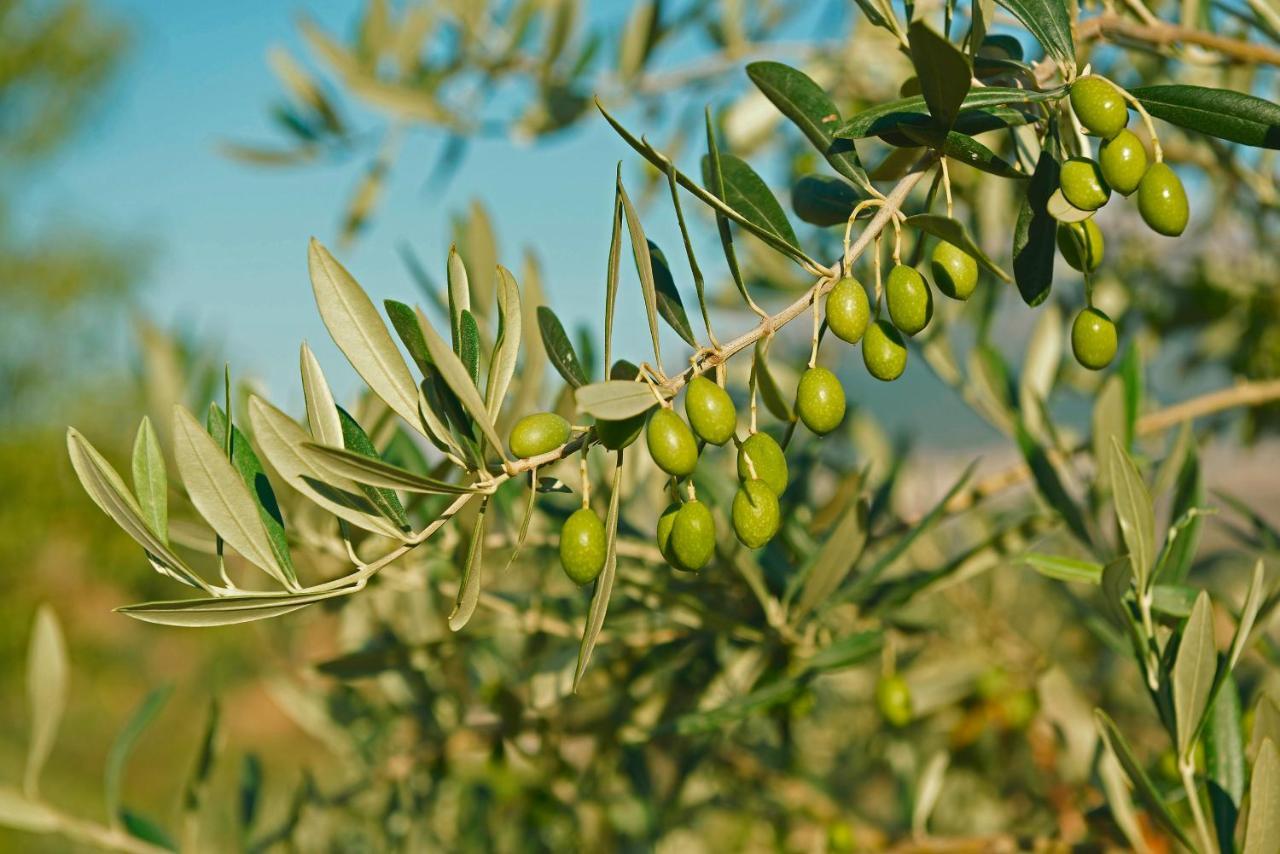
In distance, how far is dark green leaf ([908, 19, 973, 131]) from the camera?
44 centimetres

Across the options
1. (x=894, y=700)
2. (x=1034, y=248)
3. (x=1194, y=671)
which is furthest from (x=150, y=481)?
(x=894, y=700)

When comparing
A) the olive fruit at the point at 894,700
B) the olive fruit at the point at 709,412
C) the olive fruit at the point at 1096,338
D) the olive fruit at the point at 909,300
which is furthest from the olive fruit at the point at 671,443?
the olive fruit at the point at 894,700

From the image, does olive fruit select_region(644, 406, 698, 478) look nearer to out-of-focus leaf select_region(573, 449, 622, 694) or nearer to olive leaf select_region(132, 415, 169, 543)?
out-of-focus leaf select_region(573, 449, 622, 694)

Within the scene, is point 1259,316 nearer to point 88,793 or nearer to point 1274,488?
point 1274,488

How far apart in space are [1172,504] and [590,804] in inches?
33.2

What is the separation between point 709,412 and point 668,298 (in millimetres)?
102

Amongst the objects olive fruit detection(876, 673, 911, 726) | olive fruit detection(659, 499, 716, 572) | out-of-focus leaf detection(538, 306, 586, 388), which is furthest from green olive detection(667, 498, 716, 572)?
olive fruit detection(876, 673, 911, 726)

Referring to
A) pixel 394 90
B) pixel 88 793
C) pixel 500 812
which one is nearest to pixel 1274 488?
pixel 500 812

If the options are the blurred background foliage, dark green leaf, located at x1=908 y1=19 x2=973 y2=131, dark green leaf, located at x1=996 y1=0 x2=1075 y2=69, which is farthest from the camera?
the blurred background foliage

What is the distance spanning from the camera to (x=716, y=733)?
3.88 feet

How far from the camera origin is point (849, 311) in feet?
1.70

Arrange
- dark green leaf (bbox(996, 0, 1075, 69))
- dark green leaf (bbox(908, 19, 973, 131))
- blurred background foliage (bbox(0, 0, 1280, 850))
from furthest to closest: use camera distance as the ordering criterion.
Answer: blurred background foliage (bbox(0, 0, 1280, 850)) → dark green leaf (bbox(996, 0, 1075, 69)) → dark green leaf (bbox(908, 19, 973, 131))

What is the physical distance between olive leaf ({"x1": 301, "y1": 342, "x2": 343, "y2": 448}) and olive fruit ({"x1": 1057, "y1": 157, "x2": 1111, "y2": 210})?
0.40 m

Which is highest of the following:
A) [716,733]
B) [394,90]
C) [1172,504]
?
[394,90]
